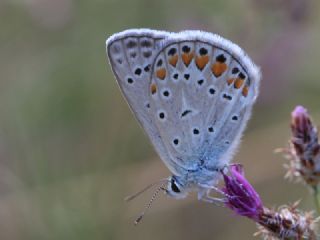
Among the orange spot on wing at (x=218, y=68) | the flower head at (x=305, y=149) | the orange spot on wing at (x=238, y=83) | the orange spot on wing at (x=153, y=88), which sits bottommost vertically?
the flower head at (x=305, y=149)

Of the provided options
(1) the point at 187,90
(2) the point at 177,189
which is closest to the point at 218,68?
(1) the point at 187,90

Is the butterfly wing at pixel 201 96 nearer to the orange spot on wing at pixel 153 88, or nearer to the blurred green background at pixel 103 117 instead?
the orange spot on wing at pixel 153 88

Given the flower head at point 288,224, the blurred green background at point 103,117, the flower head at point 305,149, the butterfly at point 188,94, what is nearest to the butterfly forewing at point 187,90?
the butterfly at point 188,94

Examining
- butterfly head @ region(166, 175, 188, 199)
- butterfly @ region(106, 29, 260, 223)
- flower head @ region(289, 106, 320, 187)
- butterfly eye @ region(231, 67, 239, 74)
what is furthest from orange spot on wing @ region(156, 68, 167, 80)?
flower head @ region(289, 106, 320, 187)

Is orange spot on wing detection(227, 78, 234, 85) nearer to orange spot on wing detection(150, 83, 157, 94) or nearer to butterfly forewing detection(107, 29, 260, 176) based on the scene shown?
butterfly forewing detection(107, 29, 260, 176)

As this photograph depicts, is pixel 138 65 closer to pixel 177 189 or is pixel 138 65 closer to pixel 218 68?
pixel 218 68

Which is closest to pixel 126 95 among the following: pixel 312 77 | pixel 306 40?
pixel 306 40
